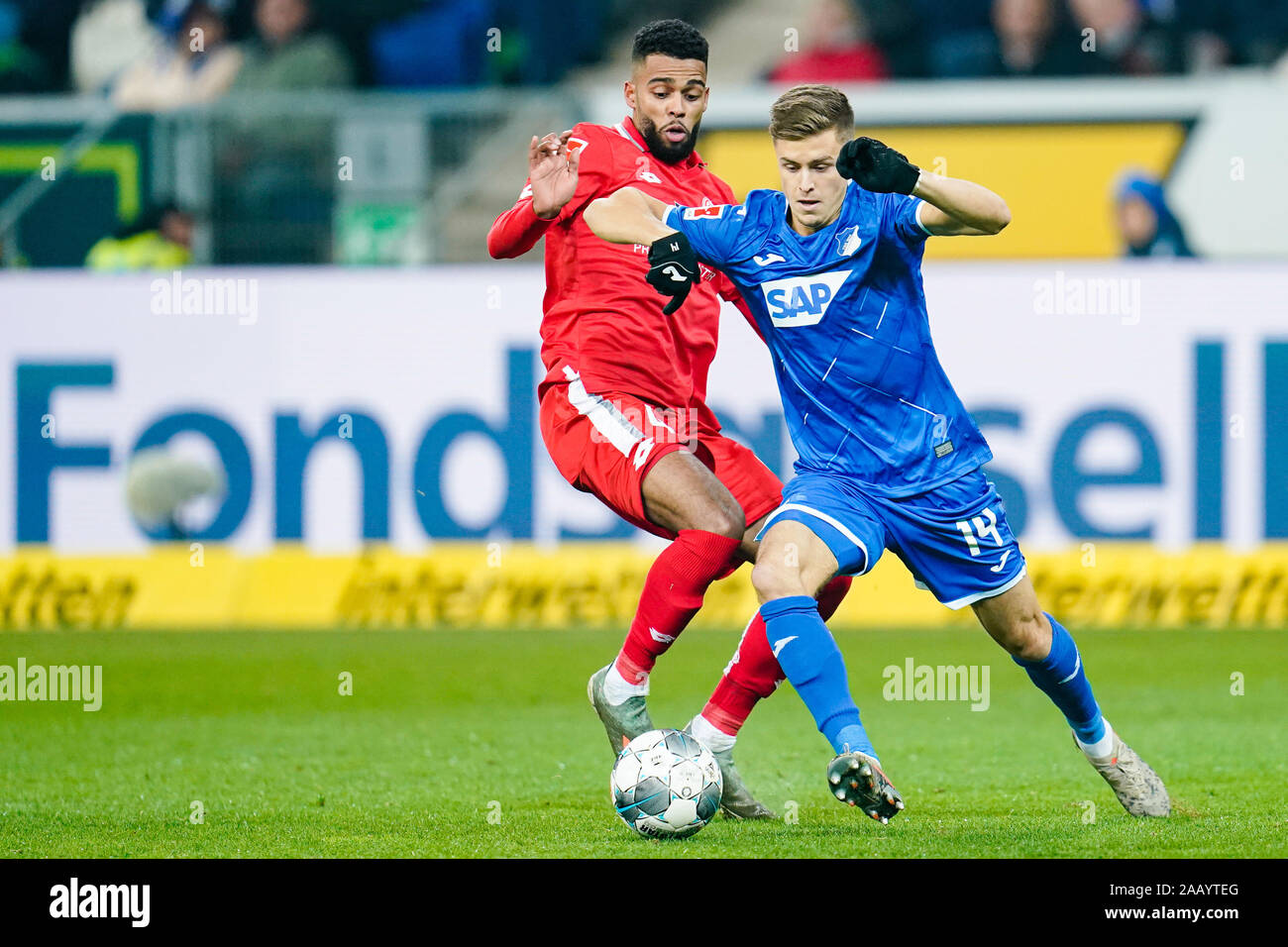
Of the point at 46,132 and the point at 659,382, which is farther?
the point at 46,132

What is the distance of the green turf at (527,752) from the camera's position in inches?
204

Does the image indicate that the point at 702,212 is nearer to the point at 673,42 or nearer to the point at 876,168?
the point at 673,42

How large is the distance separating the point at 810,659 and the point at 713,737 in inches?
33.1

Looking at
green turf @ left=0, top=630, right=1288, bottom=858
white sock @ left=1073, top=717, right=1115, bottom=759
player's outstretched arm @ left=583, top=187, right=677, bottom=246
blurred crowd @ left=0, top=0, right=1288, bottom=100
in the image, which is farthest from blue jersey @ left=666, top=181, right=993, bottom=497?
blurred crowd @ left=0, top=0, right=1288, bottom=100

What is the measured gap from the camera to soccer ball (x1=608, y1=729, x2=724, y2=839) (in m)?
5.14

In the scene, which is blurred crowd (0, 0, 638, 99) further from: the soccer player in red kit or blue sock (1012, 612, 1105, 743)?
blue sock (1012, 612, 1105, 743)

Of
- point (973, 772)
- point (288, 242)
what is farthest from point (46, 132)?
point (973, 772)

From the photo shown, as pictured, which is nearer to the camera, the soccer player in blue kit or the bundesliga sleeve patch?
the soccer player in blue kit

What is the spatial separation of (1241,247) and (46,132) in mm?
9004

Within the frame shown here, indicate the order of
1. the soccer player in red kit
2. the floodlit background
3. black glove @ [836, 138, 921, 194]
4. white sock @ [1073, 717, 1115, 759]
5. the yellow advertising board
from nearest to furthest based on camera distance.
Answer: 1. black glove @ [836, 138, 921, 194]
2. white sock @ [1073, 717, 1115, 759]
3. the soccer player in red kit
4. the floodlit background
5. the yellow advertising board

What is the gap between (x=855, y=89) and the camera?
1343 cm

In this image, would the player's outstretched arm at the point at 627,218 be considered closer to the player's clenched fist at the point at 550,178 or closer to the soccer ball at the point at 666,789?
the player's clenched fist at the point at 550,178
